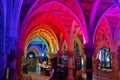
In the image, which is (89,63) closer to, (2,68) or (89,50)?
(89,50)

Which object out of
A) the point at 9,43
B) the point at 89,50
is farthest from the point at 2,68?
the point at 89,50

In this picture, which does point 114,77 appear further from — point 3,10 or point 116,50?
point 3,10

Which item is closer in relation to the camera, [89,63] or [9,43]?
[9,43]

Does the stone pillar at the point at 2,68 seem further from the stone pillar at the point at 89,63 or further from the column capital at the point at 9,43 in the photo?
the stone pillar at the point at 89,63

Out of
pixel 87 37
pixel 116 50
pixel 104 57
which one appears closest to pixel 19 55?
pixel 87 37

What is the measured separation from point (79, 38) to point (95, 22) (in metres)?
12.4

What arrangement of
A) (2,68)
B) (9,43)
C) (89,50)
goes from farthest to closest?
(89,50) < (9,43) < (2,68)

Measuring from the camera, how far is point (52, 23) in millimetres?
19562

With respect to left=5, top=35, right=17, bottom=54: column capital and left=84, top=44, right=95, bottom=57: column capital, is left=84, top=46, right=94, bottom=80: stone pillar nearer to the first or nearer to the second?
left=84, top=44, right=95, bottom=57: column capital

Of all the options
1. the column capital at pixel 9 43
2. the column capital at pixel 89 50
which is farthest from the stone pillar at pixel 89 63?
the column capital at pixel 9 43

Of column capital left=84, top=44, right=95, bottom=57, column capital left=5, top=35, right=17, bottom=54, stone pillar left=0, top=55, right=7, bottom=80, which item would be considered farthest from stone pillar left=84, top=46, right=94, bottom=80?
stone pillar left=0, top=55, right=7, bottom=80

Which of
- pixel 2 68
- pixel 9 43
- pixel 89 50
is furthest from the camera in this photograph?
pixel 89 50

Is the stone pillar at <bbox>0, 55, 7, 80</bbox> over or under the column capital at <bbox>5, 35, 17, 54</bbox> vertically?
under

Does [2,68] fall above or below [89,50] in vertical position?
below
